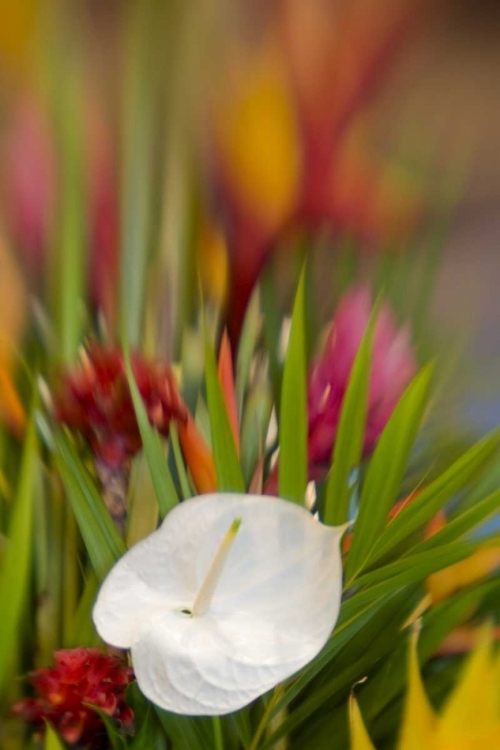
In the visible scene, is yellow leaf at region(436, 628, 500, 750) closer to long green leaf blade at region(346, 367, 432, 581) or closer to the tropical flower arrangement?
the tropical flower arrangement

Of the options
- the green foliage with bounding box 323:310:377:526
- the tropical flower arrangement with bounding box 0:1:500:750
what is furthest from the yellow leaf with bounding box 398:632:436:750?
the green foliage with bounding box 323:310:377:526

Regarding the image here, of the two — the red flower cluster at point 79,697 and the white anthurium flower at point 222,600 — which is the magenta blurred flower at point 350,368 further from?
the red flower cluster at point 79,697

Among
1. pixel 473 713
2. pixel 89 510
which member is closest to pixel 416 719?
pixel 473 713

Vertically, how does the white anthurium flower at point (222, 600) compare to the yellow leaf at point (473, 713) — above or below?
above

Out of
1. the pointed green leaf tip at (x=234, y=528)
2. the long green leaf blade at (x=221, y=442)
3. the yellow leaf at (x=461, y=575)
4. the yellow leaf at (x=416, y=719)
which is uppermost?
the long green leaf blade at (x=221, y=442)

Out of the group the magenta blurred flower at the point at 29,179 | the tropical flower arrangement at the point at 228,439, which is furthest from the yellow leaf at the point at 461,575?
the magenta blurred flower at the point at 29,179

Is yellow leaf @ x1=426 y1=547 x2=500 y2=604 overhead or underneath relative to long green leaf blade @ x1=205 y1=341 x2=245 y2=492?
underneath

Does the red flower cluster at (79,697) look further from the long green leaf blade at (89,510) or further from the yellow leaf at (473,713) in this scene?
the yellow leaf at (473,713)

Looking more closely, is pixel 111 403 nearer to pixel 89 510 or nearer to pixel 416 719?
A: pixel 89 510
